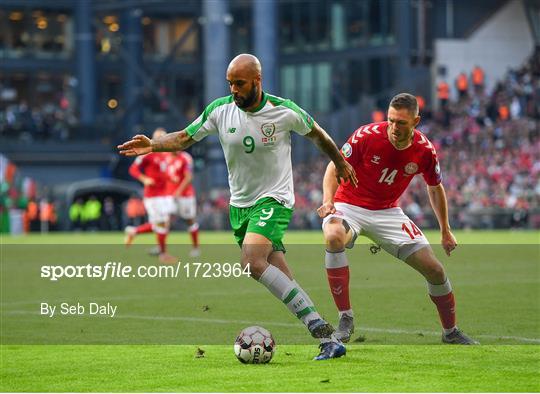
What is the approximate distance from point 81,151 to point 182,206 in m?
37.6

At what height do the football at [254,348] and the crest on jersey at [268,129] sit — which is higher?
the crest on jersey at [268,129]

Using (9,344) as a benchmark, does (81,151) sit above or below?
below

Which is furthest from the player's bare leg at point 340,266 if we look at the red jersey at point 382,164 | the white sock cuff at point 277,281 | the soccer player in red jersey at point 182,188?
the soccer player in red jersey at point 182,188

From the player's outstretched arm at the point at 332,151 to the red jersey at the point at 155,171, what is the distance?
14.0m

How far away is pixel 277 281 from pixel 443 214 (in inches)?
78.6

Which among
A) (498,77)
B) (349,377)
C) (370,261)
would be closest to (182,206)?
(370,261)

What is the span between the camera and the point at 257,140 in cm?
1034

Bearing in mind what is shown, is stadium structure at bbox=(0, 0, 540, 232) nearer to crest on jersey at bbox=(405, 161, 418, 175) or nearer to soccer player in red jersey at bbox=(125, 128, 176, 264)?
soccer player in red jersey at bbox=(125, 128, 176, 264)

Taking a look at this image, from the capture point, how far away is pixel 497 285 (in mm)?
18109

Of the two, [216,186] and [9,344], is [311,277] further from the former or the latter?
[216,186]

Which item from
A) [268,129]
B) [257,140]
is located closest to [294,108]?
[268,129]

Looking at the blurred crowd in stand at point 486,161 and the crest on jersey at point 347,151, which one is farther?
the blurred crowd in stand at point 486,161

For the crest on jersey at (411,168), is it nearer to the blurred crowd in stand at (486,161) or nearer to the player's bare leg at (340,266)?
the player's bare leg at (340,266)

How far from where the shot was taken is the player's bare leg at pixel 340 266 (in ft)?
37.5
